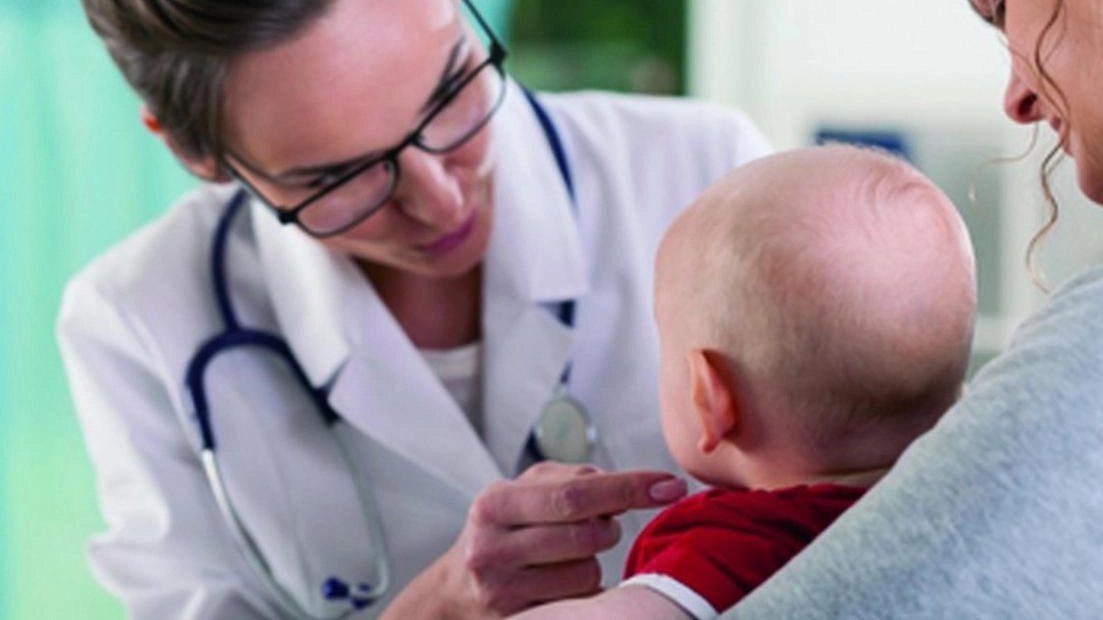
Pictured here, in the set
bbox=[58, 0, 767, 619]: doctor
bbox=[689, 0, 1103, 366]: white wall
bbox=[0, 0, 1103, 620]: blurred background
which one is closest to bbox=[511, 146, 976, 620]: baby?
bbox=[0, 0, 1103, 620]: blurred background

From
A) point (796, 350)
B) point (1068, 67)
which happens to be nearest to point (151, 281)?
point (796, 350)

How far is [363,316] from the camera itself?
57.4 inches

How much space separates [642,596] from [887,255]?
0.23 m

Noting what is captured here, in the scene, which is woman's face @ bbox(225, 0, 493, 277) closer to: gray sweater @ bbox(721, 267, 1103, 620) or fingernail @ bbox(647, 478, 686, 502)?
fingernail @ bbox(647, 478, 686, 502)

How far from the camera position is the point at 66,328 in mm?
1447

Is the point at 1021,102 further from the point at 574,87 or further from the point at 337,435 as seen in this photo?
the point at 574,87

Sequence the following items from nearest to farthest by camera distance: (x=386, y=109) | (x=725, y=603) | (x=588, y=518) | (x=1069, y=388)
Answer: (x=1069, y=388) < (x=725, y=603) < (x=588, y=518) < (x=386, y=109)

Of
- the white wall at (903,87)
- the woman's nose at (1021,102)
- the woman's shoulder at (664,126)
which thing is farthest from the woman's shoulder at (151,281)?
the white wall at (903,87)

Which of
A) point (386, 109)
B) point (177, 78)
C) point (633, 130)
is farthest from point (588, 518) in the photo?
point (633, 130)

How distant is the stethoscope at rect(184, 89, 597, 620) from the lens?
136cm

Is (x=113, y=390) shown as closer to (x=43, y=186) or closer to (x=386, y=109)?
(x=386, y=109)

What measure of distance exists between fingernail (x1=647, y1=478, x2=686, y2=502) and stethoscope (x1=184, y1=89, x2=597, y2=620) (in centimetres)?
39

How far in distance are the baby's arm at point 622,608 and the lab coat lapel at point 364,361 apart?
0.56 meters

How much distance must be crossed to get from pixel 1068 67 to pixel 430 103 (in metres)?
0.59
